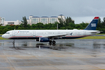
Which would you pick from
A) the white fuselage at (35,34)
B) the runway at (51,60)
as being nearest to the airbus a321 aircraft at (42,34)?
the white fuselage at (35,34)

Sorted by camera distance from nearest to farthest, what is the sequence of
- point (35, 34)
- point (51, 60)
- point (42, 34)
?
point (51, 60), point (35, 34), point (42, 34)

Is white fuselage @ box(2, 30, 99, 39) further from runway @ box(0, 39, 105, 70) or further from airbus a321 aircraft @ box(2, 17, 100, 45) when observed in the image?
runway @ box(0, 39, 105, 70)

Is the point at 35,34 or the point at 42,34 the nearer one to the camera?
the point at 35,34

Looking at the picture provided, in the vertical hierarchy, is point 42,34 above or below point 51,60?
above

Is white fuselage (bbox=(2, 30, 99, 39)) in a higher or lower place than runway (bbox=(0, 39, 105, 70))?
higher

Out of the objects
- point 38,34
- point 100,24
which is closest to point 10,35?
point 38,34

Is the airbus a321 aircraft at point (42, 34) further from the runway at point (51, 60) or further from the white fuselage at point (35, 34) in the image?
the runway at point (51, 60)

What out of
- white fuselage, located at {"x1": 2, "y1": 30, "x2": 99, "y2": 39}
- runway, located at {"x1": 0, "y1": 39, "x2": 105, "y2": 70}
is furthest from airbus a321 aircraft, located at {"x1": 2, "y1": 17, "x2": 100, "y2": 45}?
runway, located at {"x1": 0, "y1": 39, "x2": 105, "y2": 70}

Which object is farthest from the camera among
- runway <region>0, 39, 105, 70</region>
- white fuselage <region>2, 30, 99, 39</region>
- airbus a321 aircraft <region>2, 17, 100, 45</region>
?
white fuselage <region>2, 30, 99, 39</region>

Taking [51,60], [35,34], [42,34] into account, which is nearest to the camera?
[51,60]

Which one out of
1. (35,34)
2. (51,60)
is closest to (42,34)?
(35,34)

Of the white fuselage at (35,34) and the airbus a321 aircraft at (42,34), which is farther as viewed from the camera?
the white fuselage at (35,34)

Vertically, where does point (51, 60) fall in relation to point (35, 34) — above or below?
below

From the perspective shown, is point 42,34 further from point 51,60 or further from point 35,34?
point 51,60
